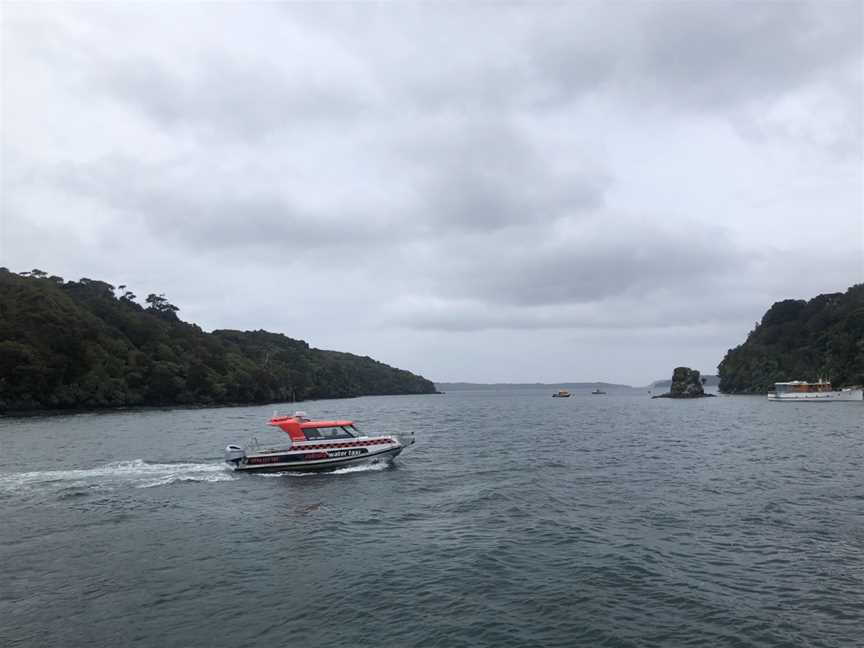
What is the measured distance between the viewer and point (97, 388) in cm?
12488

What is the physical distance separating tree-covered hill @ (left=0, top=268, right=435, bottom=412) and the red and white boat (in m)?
93.0

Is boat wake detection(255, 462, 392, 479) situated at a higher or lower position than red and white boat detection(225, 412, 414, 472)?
lower

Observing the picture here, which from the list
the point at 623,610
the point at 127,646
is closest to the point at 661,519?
the point at 623,610

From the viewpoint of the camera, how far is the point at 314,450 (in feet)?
137

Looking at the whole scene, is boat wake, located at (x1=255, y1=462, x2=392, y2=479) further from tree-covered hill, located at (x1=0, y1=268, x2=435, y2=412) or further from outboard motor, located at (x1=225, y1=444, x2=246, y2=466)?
tree-covered hill, located at (x1=0, y1=268, x2=435, y2=412)

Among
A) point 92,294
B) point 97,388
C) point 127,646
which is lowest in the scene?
point 127,646

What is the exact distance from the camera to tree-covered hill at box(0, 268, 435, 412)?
11312 centimetres

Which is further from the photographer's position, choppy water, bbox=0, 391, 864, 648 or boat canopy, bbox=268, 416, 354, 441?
boat canopy, bbox=268, 416, 354, 441

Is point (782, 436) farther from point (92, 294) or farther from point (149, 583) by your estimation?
point (92, 294)

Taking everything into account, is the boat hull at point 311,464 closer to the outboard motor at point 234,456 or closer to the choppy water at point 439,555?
the outboard motor at point 234,456

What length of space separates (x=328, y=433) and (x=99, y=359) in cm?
11550

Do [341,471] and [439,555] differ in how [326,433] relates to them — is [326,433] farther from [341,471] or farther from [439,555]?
[439,555]

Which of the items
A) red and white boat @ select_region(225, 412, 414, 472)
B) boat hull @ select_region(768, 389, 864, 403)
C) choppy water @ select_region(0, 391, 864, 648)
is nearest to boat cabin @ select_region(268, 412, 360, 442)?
red and white boat @ select_region(225, 412, 414, 472)

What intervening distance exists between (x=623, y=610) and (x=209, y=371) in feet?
544
